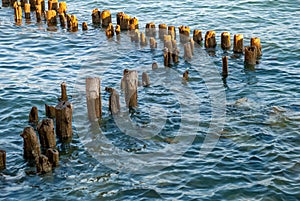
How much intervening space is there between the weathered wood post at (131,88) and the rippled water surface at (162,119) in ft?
1.20

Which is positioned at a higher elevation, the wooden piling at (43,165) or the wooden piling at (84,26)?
the wooden piling at (84,26)

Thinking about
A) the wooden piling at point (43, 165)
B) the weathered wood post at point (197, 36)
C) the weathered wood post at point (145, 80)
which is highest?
the weathered wood post at point (197, 36)

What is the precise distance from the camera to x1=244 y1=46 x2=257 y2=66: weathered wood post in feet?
79.8

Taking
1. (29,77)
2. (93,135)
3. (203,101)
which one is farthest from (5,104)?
(203,101)

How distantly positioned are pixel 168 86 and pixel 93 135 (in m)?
5.20

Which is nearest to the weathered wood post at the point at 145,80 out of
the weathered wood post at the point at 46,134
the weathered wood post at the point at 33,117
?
the weathered wood post at the point at 33,117

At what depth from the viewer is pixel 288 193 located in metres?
15.5

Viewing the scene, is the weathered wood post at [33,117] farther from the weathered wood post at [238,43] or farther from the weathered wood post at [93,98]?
the weathered wood post at [238,43]

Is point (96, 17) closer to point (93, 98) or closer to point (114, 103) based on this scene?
point (114, 103)

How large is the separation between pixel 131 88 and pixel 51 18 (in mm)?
12529

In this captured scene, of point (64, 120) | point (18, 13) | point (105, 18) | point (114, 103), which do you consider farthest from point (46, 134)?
point (18, 13)

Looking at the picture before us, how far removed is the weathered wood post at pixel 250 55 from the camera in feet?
79.8

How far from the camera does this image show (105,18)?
101ft

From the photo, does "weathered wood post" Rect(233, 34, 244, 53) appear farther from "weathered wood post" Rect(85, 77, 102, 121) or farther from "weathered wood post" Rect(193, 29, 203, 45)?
"weathered wood post" Rect(85, 77, 102, 121)
